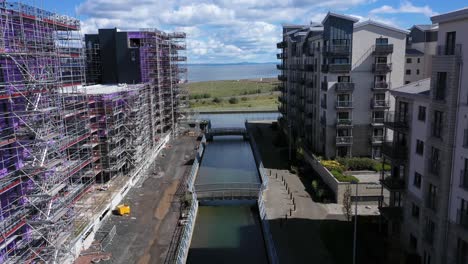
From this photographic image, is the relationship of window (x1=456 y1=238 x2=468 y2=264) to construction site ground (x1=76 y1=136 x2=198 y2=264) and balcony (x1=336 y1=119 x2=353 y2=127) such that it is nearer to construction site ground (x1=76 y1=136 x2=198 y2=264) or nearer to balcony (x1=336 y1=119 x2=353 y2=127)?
construction site ground (x1=76 y1=136 x2=198 y2=264)

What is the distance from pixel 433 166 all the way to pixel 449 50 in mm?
6098

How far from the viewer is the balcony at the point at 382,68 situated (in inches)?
1668

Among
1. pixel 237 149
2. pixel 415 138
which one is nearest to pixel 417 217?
pixel 415 138

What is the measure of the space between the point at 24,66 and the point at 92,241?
39.6 ft

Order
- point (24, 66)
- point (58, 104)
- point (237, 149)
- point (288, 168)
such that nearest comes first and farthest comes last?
point (24, 66) → point (58, 104) → point (288, 168) → point (237, 149)

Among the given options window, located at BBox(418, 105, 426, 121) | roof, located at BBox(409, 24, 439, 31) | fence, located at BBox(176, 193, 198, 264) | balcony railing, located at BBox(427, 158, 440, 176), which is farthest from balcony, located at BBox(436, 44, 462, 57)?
roof, located at BBox(409, 24, 439, 31)

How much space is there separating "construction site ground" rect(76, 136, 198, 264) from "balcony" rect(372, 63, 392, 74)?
22899mm

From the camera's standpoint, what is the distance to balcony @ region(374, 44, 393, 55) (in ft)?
138

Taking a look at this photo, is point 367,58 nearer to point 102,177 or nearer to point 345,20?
point 345,20

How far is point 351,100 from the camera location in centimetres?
4375

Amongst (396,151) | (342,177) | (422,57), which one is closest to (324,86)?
(342,177)

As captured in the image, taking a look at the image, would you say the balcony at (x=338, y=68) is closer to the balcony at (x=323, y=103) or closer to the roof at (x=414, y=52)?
the balcony at (x=323, y=103)

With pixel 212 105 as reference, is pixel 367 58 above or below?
above

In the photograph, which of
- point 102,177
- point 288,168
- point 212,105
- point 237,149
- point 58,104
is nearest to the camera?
point 58,104
